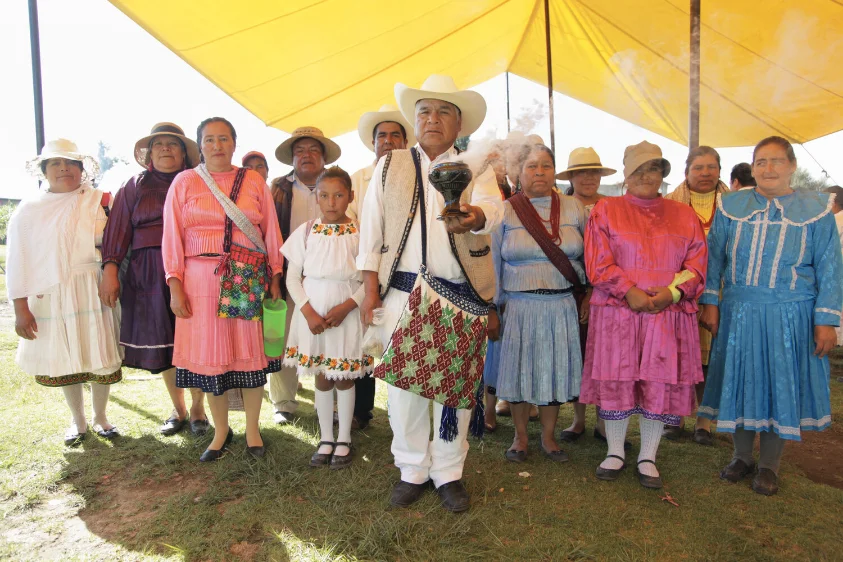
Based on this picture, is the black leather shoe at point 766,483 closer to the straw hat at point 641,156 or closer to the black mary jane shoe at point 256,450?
the straw hat at point 641,156

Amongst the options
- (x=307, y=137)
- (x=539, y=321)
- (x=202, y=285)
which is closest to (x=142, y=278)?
(x=202, y=285)

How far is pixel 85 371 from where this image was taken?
11.8ft

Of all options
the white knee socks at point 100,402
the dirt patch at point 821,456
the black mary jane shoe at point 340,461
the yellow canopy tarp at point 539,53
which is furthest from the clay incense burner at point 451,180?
the yellow canopy tarp at point 539,53

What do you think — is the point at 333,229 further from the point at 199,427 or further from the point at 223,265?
the point at 199,427

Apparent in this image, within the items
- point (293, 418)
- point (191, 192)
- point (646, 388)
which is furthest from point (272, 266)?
point (646, 388)

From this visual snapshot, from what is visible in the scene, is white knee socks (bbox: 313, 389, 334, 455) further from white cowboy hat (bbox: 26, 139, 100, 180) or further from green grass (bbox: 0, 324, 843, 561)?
white cowboy hat (bbox: 26, 139, 100, 180)

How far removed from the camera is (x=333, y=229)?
334cm

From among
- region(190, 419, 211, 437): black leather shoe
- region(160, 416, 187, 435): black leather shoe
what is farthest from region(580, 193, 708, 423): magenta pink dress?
region(160, 416, 187, 435): black leather shoe

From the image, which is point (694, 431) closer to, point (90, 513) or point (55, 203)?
point (90, 513)

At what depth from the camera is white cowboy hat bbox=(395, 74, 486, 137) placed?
2.63 m

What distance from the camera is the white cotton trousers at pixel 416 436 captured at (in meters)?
2.72

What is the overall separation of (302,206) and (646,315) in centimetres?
260

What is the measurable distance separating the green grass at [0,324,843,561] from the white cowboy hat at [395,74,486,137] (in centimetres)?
210

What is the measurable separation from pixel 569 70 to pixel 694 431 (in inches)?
247
